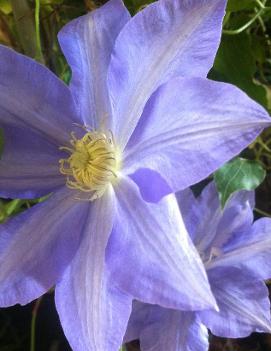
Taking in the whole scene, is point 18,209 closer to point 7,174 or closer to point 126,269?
point 7,174

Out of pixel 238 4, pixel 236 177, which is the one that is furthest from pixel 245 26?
pixel 236 177

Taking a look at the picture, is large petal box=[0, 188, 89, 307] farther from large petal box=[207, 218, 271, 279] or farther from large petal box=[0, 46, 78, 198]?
large petal box=[207, 218, 271, 279]

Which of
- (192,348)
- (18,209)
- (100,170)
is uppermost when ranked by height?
(100,170)

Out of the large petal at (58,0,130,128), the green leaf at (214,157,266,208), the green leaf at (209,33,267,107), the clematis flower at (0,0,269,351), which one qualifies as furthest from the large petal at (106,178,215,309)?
the green leaf at (209,33,267,107)

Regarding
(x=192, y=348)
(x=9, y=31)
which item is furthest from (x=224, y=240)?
(x=9, y=31)

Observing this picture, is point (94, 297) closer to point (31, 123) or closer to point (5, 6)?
point (31, 123)
